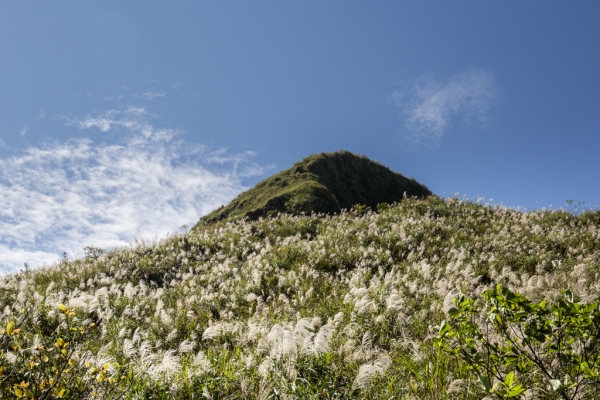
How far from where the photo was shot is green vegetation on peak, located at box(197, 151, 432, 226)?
104 ft

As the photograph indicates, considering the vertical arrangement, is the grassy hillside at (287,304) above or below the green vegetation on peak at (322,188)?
below

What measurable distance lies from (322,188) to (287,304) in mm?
28583

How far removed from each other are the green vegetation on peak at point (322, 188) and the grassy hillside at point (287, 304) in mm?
13457

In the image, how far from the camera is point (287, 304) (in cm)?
679

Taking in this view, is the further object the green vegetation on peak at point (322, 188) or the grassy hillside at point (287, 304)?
the green vegetation on peak at point (322, 188)

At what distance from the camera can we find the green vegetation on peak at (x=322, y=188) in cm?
3155

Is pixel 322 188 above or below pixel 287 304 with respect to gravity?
above

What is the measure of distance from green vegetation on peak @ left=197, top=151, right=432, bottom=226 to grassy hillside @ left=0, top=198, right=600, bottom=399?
1346 centimetres

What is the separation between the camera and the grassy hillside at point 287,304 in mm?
3668

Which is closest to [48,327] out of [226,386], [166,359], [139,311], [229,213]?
[139,311]

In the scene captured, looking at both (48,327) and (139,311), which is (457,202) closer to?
(139,311)

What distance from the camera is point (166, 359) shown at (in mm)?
3809

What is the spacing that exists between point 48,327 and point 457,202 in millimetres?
16692

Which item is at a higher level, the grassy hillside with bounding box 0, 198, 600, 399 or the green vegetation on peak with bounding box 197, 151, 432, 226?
the green vegetation on peak with bounding box 197, 151, 432, 226
